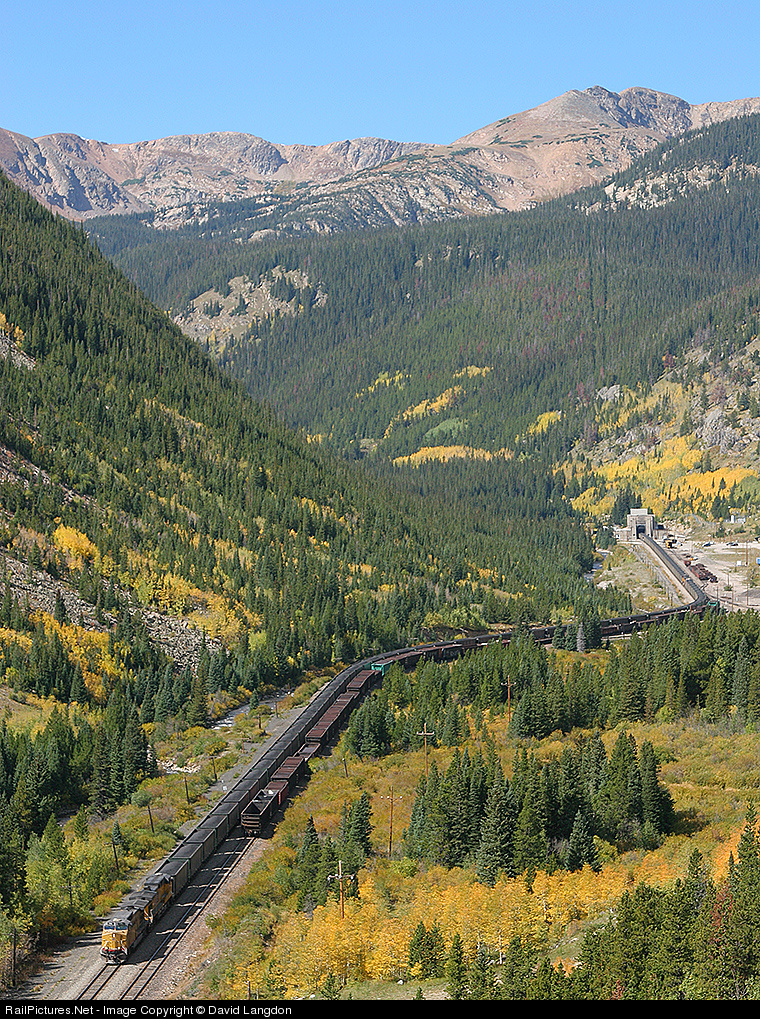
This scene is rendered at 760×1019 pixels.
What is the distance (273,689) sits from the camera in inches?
6816

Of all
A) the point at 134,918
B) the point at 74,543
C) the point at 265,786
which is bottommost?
the point at 265,786

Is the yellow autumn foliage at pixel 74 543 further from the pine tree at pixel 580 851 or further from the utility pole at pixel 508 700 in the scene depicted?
the pine tree at pixel 580 851

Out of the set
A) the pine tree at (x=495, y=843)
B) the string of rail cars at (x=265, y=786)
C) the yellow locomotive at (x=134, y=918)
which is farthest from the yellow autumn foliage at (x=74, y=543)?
the pine tree at (x=495, y=843)

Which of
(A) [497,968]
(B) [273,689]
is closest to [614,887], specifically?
(A) [497,968]

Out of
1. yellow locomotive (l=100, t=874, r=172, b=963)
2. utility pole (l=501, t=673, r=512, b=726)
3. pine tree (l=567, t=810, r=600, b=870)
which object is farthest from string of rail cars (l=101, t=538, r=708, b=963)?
pine tree (l=567, t=810, r=600, b=870)

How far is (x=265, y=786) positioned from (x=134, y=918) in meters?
35.9

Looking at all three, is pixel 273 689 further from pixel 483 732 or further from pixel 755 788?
pixel 755 788

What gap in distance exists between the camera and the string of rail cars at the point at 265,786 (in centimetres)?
8200

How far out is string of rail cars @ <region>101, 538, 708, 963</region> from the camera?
269 ft

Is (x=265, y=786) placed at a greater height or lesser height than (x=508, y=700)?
greater

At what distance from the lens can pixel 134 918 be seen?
8056 cm
